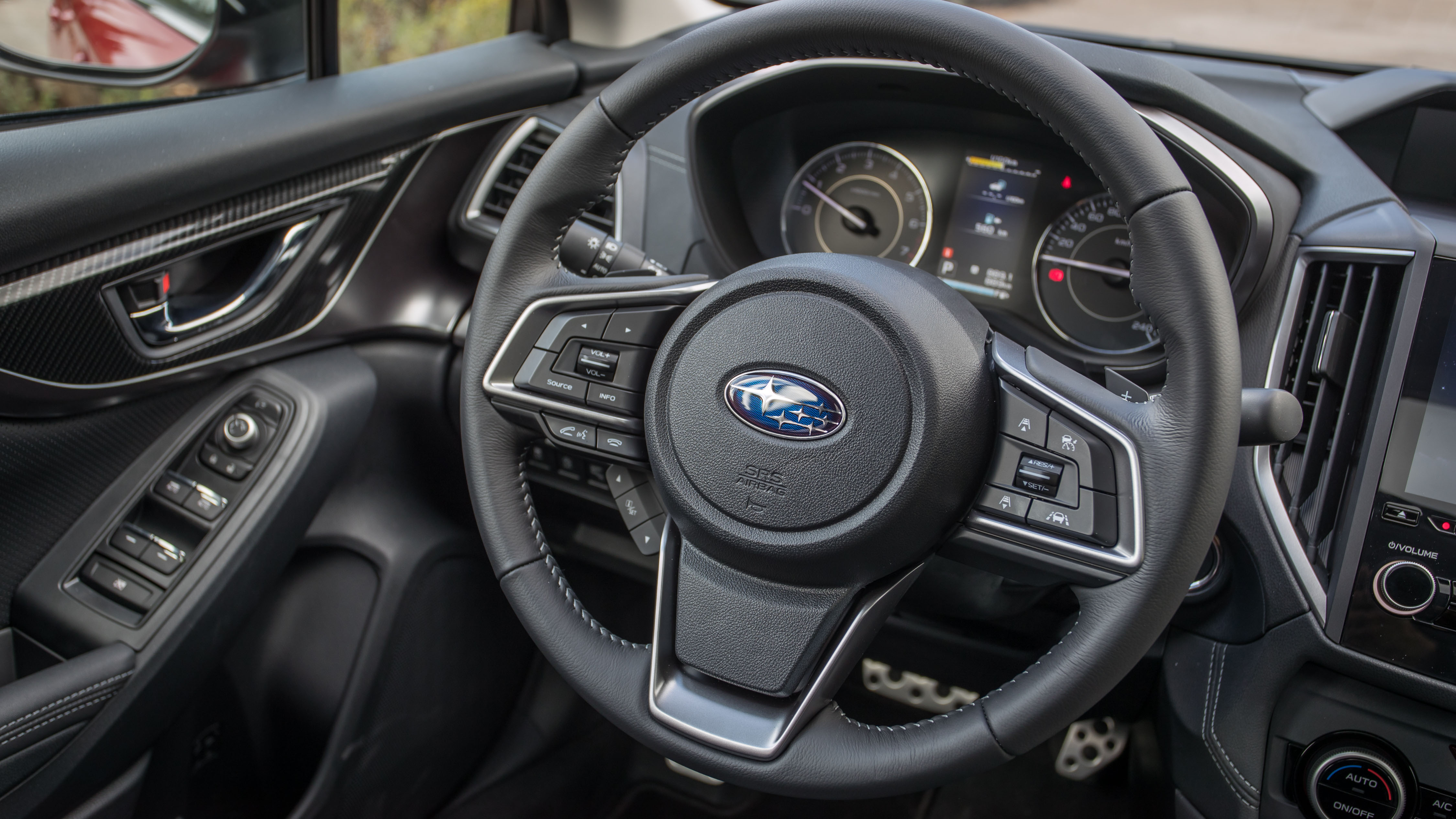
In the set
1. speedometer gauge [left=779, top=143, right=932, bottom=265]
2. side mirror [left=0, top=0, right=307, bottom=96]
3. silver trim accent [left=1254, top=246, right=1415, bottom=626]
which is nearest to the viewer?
silver trim accent [left=1254, top=246, right=1415, bottom=626]

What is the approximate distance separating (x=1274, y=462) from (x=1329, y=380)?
11cm

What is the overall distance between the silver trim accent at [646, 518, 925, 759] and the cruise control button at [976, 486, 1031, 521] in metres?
0.09

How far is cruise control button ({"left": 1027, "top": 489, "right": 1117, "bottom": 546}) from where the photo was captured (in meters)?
0.86

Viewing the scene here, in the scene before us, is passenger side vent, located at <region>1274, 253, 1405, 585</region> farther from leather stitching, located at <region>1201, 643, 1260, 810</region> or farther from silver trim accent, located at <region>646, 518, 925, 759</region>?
silver trim accent, located at <region>646, 518, 925, 759</region>

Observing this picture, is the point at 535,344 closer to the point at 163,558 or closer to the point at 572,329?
the point at 572,329

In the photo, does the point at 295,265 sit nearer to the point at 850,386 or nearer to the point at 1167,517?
the point at 850,386

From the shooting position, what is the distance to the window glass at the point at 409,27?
5.26ft

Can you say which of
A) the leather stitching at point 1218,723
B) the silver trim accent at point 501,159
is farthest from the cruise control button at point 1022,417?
the silver trim accent at point 501,159

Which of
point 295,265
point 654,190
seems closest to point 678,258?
point 654,190

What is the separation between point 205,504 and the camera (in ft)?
4.51

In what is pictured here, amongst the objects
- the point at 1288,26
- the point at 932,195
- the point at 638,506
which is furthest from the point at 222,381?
the point at 1288,26

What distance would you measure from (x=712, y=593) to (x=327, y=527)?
825 mm

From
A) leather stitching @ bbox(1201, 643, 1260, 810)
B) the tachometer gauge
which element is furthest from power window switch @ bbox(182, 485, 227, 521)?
leather stitching @ bbox(1201, 643, 1260, 810)

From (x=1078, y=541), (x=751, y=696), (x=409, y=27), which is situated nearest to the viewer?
(x=1078, y=541)
